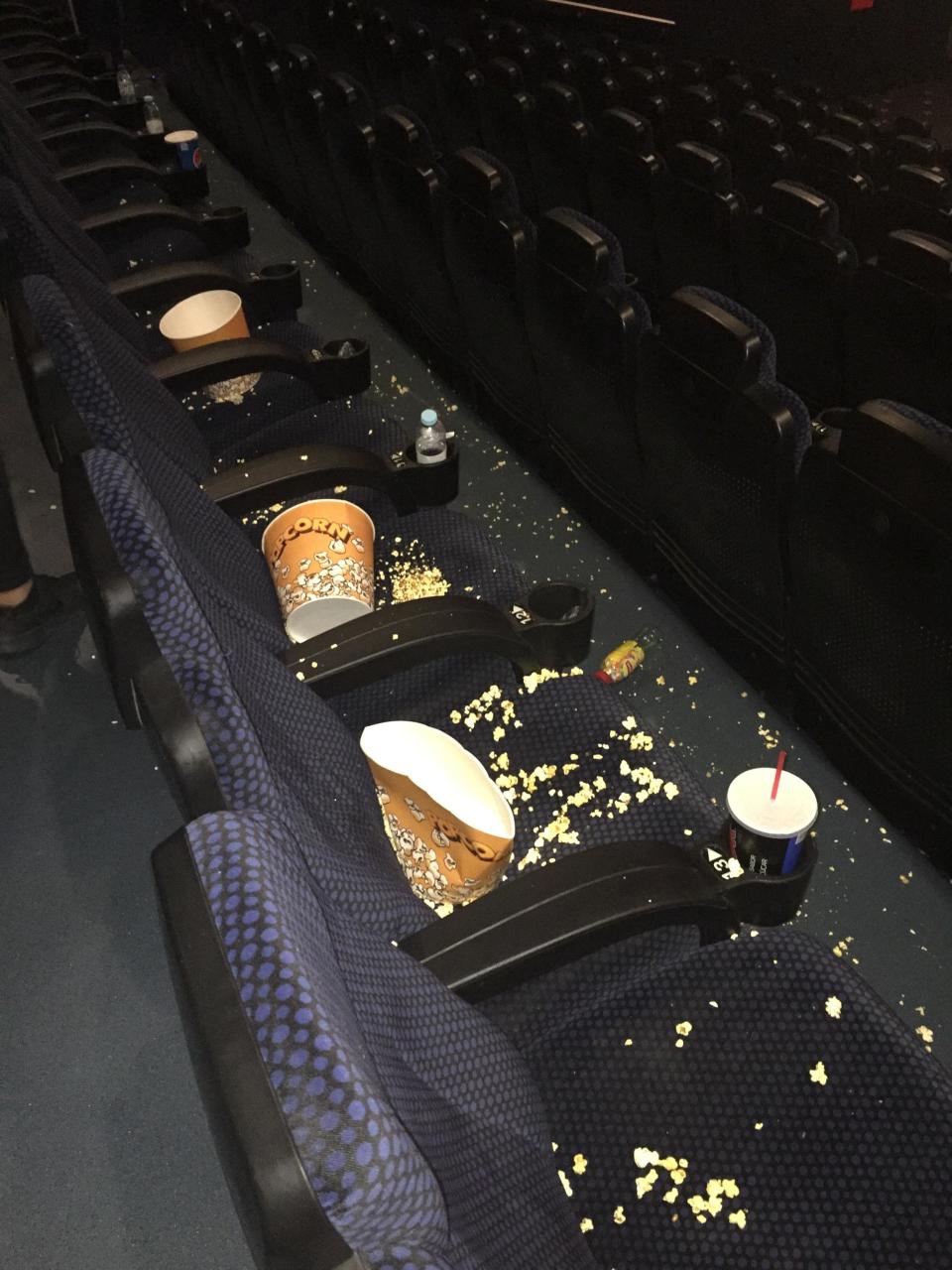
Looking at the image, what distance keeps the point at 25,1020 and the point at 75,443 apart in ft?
2.82

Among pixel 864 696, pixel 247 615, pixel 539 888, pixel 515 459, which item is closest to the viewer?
pixel 539 888

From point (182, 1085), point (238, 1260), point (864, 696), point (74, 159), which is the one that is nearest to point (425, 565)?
point (864, 696)

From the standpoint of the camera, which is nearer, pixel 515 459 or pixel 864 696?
pixel 864 696

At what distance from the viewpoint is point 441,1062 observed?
648 millimetres

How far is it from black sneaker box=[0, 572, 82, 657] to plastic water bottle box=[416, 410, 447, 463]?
77 cm

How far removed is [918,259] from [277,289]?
1353 mm

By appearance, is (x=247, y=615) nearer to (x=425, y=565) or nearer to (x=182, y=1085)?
(x=425, y=565)

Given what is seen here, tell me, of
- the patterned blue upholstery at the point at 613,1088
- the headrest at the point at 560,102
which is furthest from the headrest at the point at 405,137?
the patterned blue upholstery at the point at 613,1088

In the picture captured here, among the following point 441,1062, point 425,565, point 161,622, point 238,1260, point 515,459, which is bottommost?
point 238,1260

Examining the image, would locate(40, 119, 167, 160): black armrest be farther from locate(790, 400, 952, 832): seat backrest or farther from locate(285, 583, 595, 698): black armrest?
locate(790, 400, 952, 832): seat backrest

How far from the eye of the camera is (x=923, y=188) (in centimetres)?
263

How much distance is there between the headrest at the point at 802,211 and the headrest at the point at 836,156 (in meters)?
0.91

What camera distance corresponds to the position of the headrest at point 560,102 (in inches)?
115

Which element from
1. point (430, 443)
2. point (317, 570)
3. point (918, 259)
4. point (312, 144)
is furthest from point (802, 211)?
point (312, 144)
